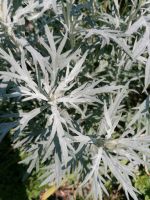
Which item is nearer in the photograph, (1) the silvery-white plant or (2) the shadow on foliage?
(1) the silvery-white plant

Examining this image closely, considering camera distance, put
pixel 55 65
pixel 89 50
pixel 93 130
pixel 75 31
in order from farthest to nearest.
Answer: pixel 93 130
pixel 89 50
pixel 75 31
pixel 55 65

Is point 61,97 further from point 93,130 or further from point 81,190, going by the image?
point 81,190

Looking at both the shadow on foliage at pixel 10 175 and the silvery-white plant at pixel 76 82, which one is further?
the shadow on foliage at pixel 10 175

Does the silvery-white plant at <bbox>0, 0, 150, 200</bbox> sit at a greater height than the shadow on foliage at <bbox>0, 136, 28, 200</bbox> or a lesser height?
greater

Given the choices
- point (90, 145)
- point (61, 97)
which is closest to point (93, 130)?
point (90, 145)

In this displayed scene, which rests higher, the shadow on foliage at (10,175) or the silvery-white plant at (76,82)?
the silvery-white plant at (76,82)

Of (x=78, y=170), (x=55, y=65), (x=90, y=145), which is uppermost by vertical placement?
(x=55, y=65)

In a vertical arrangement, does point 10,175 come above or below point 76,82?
below

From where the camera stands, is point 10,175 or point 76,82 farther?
point 10,175
